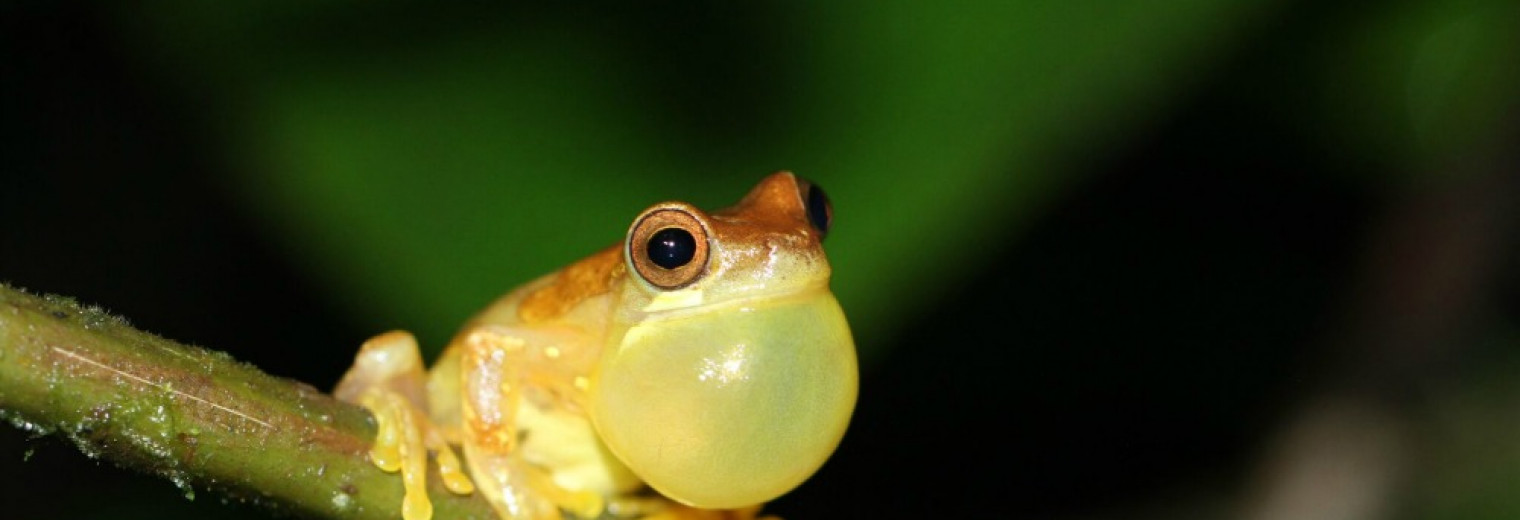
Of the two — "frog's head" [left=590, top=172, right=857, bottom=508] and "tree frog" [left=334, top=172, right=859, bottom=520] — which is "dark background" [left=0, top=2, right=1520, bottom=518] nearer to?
"tree frog" [left=334, top=172, right=859, bottom=520]

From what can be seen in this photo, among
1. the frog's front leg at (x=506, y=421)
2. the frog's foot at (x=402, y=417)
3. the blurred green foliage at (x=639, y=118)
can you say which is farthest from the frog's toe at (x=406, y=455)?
the blurred green foliage at (x=639, y=118)

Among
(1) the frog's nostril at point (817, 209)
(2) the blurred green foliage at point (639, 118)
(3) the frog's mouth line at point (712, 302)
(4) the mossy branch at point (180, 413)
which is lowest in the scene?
(4) the mossy branch at point (180, 413)

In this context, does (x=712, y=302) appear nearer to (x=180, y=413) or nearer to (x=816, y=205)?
(x=816, y=205)

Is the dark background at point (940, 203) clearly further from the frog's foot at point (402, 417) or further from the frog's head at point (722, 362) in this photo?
the frog's head at point (722, 362)

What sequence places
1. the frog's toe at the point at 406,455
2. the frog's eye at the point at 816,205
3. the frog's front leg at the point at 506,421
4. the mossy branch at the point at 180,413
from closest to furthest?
1. the mossy branch at the point at 180,413
2. the frog's toe at the point at 406,455
3. the frog's front leg at the point at 506,421
4. the frog's eye at the point at 816,205

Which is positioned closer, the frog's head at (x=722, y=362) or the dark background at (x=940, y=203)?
the frog's head at (x=722, y=362)

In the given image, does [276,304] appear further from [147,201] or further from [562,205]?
[562,205]

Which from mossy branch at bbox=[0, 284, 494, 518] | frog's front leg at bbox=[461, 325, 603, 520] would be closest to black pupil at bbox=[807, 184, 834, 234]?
frog's front leg at bbox=[461, 325, 603, 520]

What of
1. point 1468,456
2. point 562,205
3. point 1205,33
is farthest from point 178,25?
point 1468,456
